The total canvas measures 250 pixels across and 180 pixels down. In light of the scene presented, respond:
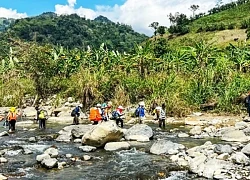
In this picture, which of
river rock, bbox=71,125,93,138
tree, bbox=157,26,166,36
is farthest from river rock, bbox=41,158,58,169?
tree, bbox=157,26,166,36

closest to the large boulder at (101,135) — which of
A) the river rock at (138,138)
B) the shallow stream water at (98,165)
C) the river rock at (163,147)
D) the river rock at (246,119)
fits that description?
the shallow stream water at (98,165)

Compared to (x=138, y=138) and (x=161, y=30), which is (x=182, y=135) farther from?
(x=161, y=30)

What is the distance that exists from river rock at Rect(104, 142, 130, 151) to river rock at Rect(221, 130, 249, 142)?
178 inches

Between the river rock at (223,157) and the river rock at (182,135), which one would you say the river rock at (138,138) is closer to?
the river rock at (182,135)

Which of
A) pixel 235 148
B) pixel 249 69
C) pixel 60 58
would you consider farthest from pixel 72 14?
pixel 235 148

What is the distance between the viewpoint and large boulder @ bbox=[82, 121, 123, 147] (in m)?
16.1

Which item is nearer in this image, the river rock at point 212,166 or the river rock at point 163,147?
the river rock at point 212,166

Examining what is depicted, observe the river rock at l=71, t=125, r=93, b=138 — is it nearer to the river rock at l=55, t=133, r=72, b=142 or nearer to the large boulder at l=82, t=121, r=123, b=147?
the river rock at l=55, t=133, r=72, b=142

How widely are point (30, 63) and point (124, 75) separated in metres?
7.84

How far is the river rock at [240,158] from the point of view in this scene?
12676 millimetres

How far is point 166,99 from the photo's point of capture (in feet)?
82.9

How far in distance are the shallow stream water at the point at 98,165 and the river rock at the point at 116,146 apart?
29 centimetres

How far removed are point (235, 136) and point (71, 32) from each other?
94591 mm

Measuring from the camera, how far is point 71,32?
108188mm
